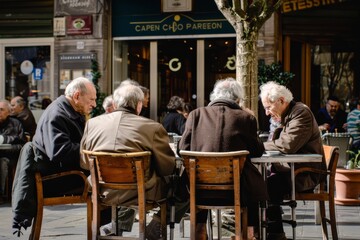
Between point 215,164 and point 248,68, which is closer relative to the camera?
point 215,164

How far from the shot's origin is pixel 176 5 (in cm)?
1283

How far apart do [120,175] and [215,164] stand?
769 millimetres

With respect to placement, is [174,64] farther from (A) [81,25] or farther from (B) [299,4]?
(B) [299,4]

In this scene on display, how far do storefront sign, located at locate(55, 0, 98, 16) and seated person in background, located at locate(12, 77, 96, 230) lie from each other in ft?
23.6

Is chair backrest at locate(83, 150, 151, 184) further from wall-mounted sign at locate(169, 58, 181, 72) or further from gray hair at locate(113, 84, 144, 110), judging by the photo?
wall-mounted sign at locate(169, 58, 181, 72)

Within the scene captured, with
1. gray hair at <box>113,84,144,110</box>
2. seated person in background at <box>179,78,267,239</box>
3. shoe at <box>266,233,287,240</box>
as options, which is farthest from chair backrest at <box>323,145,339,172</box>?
gray hair at <box>113,84,144,110</box>

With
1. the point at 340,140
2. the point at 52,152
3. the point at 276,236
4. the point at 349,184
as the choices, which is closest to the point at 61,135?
the point at 52,152

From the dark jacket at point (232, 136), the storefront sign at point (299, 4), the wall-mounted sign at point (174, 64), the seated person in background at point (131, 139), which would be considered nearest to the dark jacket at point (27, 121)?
the wall-mounted sign at point (174, 64)

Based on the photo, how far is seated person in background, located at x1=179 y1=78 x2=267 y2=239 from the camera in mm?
5254

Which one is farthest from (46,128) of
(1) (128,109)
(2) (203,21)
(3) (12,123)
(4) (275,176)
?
(2) (203,21)

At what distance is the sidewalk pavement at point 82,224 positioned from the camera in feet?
22.3

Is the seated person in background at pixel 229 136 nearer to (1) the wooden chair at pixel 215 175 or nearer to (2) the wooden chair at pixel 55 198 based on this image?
(1) the wooden chair at pixel 215 175

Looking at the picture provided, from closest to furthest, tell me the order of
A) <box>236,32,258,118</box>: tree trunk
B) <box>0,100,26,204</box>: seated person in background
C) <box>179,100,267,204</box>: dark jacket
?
<box>179,100,267,204</box>: dark jacket < <box>236,32,258,118</box>: tree trunk < <box>0,100,26,204</box>: seated person in background

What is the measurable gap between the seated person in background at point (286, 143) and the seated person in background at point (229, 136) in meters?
0.62
